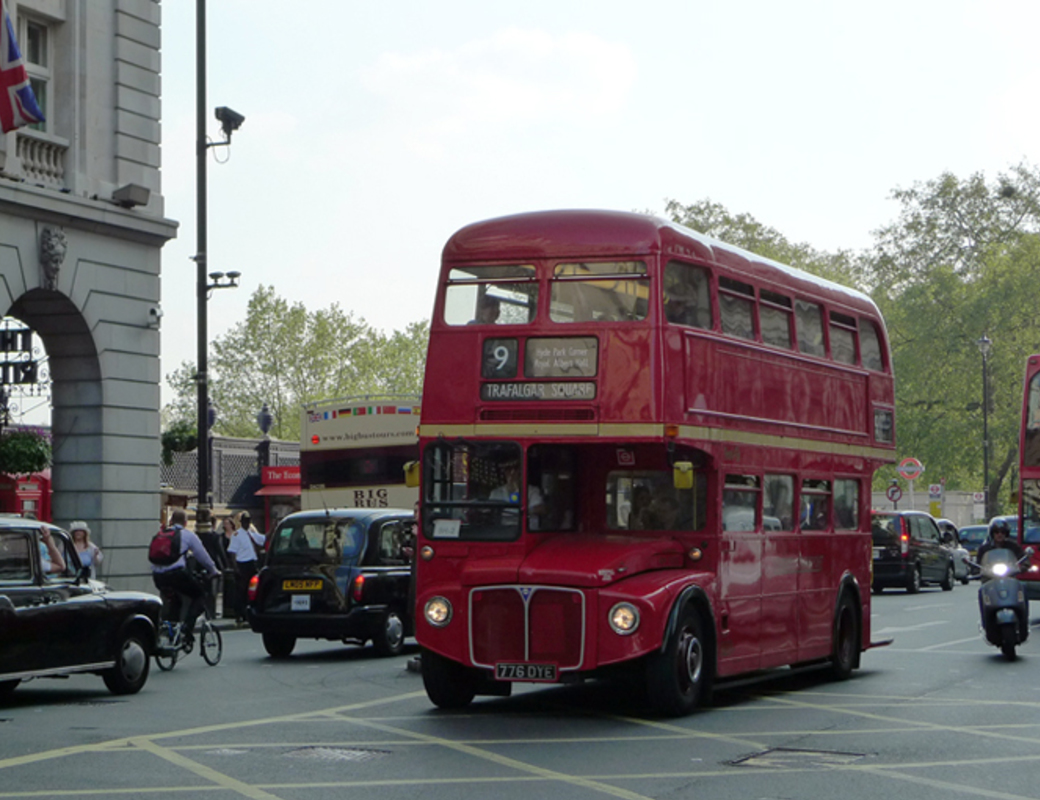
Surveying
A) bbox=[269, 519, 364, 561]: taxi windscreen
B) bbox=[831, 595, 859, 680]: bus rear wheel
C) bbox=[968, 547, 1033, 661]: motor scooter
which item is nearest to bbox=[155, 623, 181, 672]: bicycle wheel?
bbox=[269, 519, 364, 561]: taxi windscreen

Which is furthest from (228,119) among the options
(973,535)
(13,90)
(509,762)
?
(973,535)

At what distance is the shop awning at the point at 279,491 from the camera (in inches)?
1727

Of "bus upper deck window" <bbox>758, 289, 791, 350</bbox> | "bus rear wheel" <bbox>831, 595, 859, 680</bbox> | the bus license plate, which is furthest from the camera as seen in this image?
"bus rear wheel" <bbox>831, 595, 859, 680</bbox>

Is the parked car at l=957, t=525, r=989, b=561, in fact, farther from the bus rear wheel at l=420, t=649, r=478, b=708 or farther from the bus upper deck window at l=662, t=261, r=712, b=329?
the bus rear wheel at l=420, t=649, r=478, b=708

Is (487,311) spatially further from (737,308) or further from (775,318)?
(775,318)

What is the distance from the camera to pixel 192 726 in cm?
1322

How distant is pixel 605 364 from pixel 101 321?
598 inches

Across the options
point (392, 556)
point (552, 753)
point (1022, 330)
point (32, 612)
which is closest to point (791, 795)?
point (552, 753)

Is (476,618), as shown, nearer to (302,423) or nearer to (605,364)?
(605,364)

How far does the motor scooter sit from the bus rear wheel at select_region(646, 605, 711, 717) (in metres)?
6.78

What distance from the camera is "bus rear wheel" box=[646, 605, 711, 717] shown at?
13.2 metres

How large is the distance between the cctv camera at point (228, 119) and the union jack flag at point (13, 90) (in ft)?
16.6

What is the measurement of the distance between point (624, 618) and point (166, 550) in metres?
8.24

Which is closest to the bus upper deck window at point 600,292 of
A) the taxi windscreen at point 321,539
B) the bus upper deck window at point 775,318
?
the bus upper deck window at point 775,318
